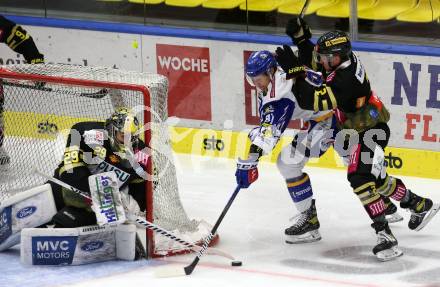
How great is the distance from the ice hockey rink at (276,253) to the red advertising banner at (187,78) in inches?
29.6

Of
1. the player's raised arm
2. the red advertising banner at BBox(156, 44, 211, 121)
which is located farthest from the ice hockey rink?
the player's raised arm

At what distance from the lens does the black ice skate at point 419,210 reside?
6.88m

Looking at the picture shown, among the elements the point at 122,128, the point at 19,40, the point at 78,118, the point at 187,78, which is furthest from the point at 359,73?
the point at 19,40

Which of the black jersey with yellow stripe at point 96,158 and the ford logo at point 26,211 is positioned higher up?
the black jersey with yellow stripe at point 96,158

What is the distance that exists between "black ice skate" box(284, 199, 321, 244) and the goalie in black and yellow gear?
90 centimetres

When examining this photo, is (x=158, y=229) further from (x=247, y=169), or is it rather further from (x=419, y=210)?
(x=419, y=210)

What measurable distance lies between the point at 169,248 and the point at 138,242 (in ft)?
0.60

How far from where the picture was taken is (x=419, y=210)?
689 cm

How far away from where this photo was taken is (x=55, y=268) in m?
6.51

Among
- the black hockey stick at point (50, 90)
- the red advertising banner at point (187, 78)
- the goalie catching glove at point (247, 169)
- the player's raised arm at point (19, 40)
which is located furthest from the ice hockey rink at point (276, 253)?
the player's raised arm at point (19, 40)

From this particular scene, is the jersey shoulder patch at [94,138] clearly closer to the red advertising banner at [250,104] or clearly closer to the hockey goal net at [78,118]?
the hockey goal net at [78,118]

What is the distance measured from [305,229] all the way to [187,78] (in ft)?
6.87

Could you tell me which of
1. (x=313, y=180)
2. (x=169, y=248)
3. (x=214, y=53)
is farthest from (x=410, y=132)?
(x=169, y=248)

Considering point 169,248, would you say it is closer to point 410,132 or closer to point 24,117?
point 24,117
